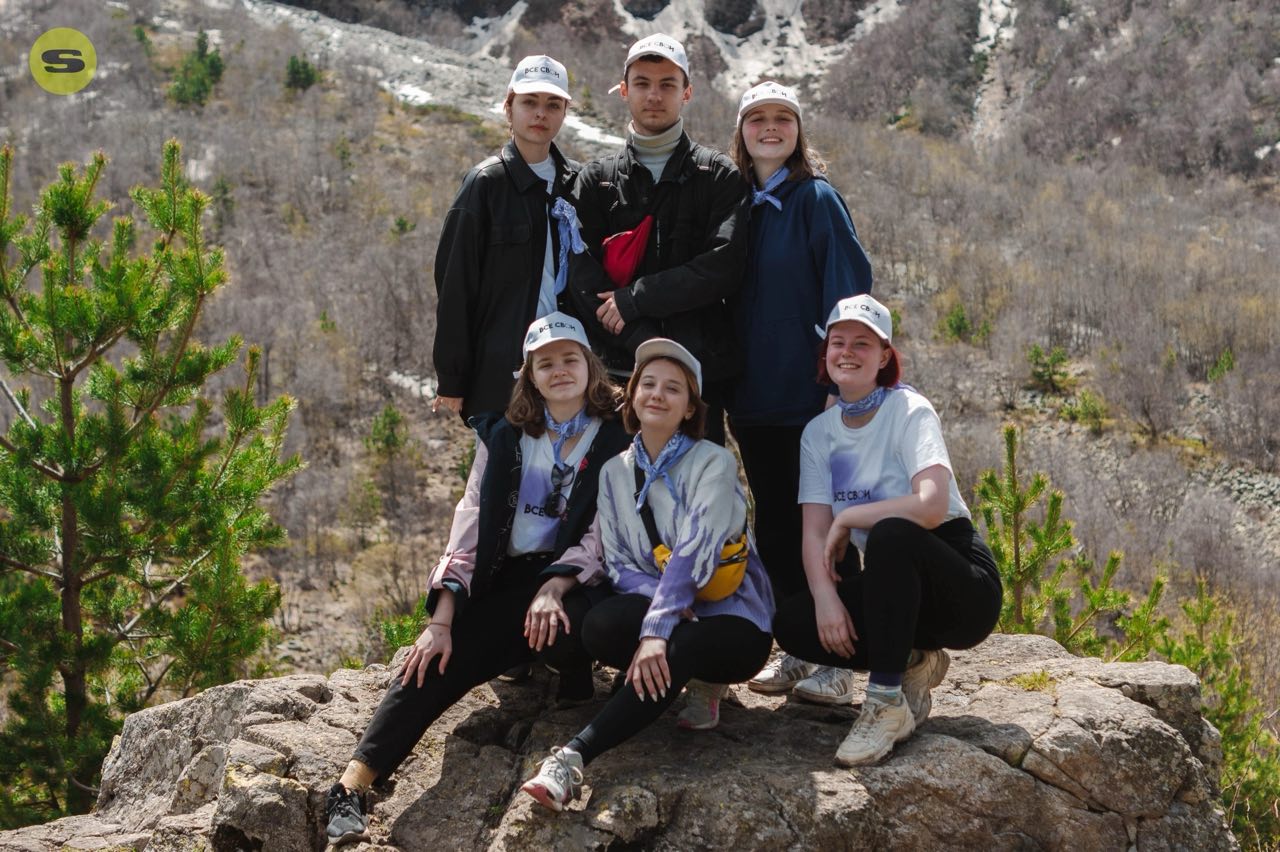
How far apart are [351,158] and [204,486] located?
17762 mm

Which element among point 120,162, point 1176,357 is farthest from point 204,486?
point 120,162

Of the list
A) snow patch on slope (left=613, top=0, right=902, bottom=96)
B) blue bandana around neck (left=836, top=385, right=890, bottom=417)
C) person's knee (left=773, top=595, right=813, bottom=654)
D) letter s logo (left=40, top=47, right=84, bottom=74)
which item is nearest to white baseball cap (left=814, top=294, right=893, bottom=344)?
blue bandana around neck (left=836, top=385, right=890, bottom=417)

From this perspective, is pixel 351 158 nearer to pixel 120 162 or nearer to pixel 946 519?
pixel 120 162

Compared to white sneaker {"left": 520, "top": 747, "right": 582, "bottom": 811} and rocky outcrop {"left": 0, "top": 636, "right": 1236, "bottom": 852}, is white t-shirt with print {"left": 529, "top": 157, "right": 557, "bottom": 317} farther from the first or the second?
white sneaker {"left": 520, "top": 747, "right": 582, "bottom": 811}

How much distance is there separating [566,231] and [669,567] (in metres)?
1.28

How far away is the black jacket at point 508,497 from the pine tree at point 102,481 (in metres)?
2.45

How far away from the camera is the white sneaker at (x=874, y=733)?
3043mm

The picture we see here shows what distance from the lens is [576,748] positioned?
9.53ft

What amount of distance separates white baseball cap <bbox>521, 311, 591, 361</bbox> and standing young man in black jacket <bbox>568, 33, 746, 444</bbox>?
0.21 metres

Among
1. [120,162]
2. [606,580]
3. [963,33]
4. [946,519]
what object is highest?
[963,33]

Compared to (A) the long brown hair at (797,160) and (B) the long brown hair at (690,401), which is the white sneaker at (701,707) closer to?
(B) the long brown hair at (690,401)

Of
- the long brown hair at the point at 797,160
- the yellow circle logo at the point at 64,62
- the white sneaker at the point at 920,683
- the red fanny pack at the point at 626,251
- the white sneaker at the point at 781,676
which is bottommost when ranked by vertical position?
the white sneaker at the point at 781,676

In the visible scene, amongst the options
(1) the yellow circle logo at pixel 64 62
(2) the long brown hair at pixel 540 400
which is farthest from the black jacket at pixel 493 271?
(1) the yellow circle logo at pixel 64 62

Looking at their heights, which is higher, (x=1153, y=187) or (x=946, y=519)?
(x=1153, y=187)
